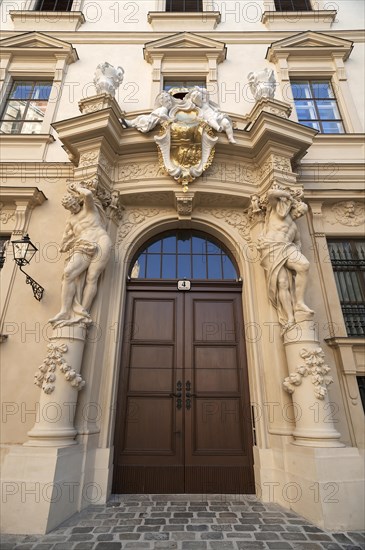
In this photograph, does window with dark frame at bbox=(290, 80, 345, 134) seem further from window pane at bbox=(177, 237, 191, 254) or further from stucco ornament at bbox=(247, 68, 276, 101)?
window pane at bbox=(177, 237, 191, 254)

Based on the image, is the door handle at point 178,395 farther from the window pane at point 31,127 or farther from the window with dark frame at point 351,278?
the window pane at point 31,127

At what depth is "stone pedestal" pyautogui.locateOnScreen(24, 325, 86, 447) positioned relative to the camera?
3.40 meters

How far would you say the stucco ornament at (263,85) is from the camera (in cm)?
539

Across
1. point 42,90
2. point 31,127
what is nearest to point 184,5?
point 42,90

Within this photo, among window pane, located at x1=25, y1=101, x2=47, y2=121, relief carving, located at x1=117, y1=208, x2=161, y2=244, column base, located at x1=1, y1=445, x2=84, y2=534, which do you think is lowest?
column base, located at x1=1, y1=445, x2=84, y2=534

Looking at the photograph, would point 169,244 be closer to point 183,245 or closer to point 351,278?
point 183,245

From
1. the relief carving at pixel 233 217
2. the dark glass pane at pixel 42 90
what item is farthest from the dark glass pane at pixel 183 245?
the dark glass pane at pixel 42 90

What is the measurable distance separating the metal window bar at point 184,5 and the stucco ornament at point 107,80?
14.8 feet

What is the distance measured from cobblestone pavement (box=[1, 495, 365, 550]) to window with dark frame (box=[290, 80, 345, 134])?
6.82m

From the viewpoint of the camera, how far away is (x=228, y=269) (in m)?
5.26

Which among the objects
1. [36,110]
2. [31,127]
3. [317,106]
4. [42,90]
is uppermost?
[42,90]

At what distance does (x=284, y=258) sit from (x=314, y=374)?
1595 mm

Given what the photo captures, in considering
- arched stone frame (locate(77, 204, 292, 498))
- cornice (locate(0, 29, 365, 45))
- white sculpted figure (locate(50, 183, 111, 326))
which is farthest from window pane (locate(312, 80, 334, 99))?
white sculpted figure (locate(50, 183, 111, 326))

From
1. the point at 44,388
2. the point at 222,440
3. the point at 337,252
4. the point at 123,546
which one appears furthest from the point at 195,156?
the point at 123,546
